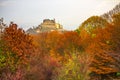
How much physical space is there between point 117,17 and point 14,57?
21.8 meters

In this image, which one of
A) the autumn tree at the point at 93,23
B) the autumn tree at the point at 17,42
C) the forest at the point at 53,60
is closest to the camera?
the forest at the point at 53,60

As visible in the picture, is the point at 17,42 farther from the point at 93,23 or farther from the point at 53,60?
the point at 93,23

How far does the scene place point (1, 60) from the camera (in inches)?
1508

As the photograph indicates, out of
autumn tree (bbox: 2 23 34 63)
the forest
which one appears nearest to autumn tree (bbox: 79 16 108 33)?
the forest

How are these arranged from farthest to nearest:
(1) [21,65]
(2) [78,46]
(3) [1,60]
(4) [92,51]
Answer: (2) [78,46]
(4) [92,51]
(1) [21,65]
(3) [1,60]

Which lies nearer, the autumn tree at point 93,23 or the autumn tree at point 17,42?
the autumn tree at point 17,42

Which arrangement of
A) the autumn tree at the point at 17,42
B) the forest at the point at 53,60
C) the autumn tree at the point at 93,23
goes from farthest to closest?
the autumn tree at the point at 93,23 → the autumn tree at the point at 17,42 → the forest at the point at 53,60

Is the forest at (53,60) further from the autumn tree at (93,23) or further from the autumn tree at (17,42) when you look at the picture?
the autumn tree at (93,23)

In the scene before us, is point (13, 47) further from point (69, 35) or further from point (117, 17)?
point (69, 35)

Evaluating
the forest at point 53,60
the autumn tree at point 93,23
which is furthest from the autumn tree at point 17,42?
the autumn tree at point 93,23

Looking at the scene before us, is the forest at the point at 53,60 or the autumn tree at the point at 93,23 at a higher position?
the autumn tree at the point at 93,23

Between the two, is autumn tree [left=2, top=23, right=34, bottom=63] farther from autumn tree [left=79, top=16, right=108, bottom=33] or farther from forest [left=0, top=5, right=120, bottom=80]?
autumn tree [left=79, top=16, right=108, bottom=33]

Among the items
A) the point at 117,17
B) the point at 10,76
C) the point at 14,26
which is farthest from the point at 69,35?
the point at 10,76

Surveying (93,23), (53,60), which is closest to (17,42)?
(53,60)
